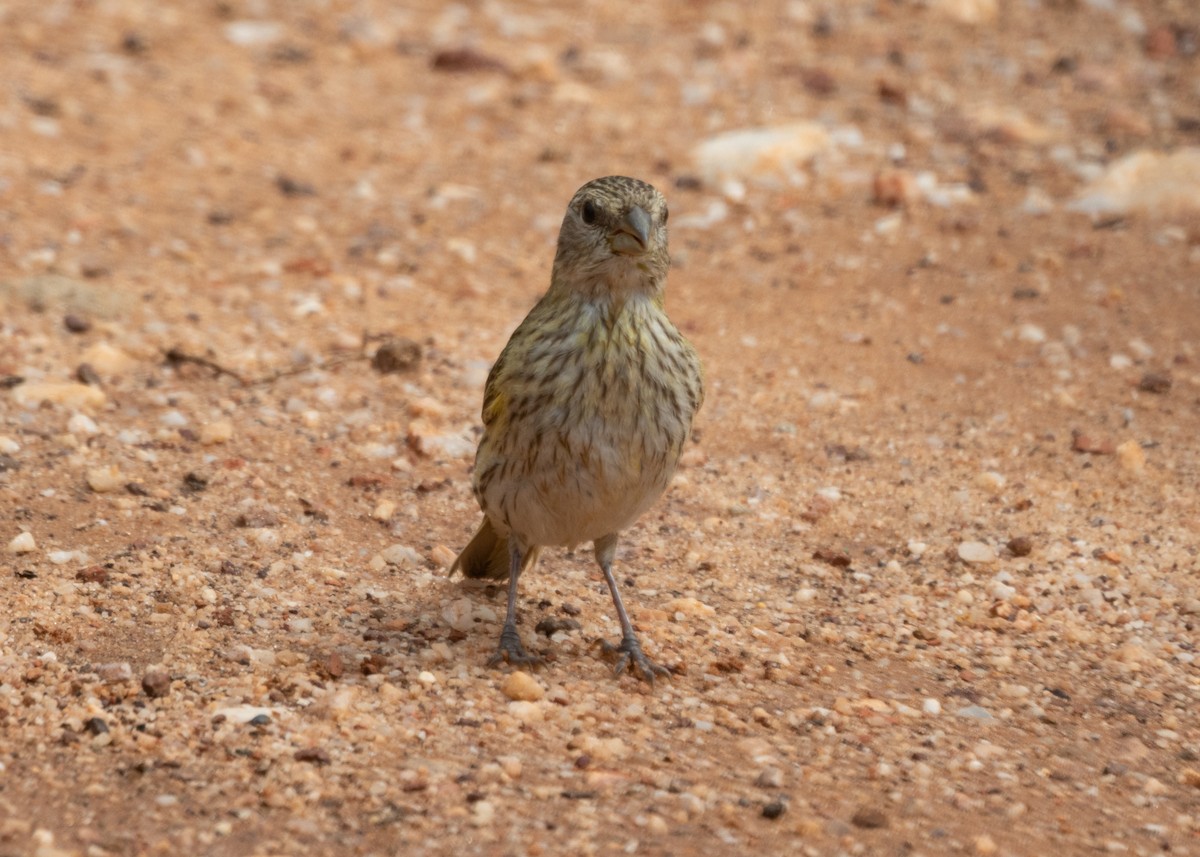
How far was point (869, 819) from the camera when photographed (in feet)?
12.7

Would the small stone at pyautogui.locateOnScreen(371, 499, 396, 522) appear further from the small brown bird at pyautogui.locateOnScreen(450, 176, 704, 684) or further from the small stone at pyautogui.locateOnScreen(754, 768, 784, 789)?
the small stone at pyautogui.locateOnScreen(754, 768, 784, 789)

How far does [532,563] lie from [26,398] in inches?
92.9

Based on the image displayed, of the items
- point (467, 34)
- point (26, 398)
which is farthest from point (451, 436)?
point (467, 34)

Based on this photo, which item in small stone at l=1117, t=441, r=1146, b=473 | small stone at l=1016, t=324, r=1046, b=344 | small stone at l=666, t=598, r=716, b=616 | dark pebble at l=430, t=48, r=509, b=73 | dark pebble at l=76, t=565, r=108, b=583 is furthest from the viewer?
dark pebble at l=430, t=48, r=509, b=73

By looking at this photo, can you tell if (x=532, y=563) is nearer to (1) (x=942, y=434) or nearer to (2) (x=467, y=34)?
(1) (x=942, y=434)

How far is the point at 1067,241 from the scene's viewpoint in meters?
8.22

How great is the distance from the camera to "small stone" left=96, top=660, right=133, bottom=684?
4.29 metres

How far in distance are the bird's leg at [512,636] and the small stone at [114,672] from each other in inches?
42.7

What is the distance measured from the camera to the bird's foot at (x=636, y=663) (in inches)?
184

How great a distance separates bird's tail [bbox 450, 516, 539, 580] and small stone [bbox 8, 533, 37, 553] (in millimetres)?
1404

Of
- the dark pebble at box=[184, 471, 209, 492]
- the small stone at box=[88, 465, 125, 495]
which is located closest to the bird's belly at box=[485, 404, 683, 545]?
the dark pebble at box=[184, 471, 209, 492]

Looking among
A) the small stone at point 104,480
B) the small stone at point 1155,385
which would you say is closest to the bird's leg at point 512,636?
the small stone at point 104,480

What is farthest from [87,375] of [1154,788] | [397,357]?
A: [1154,788]

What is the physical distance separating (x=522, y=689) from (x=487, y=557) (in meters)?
0.90
